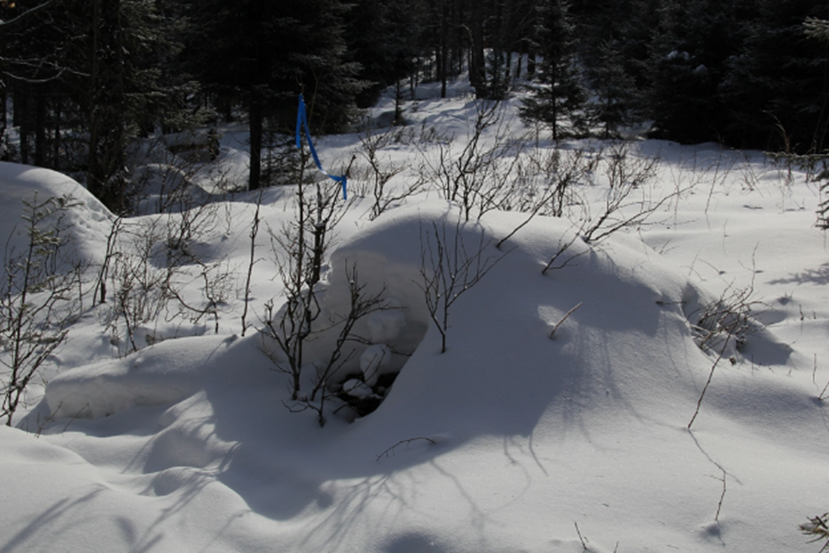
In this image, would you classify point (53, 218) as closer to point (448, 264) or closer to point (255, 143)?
point (448, 264)

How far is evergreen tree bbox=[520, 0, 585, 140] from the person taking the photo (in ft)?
60.4

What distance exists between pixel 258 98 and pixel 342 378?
1076cm

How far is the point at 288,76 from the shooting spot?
12.5m

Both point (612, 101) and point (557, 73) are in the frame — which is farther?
point (612, 101)

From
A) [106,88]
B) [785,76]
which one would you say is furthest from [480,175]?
[785,76]

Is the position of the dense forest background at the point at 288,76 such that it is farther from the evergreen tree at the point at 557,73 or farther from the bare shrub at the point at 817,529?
the bare shrub at the point at 817,529

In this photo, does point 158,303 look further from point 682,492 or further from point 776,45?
point 776,45

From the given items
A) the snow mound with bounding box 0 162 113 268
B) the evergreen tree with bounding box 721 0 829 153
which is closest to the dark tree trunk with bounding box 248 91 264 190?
the snow mound with bounding box 0 162 113 268

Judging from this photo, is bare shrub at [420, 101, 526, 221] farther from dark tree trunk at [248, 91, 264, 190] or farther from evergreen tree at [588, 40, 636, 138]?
evergreen tree at [588, 40, 636, 138]

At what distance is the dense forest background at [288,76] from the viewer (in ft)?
30.9

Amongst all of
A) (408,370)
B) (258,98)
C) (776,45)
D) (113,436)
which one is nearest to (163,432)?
(113,436)

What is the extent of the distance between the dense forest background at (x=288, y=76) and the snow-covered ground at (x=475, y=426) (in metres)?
4.35

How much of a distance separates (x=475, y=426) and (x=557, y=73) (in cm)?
1837

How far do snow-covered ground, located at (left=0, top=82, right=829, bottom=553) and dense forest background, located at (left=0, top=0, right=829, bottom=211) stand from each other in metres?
4.35
